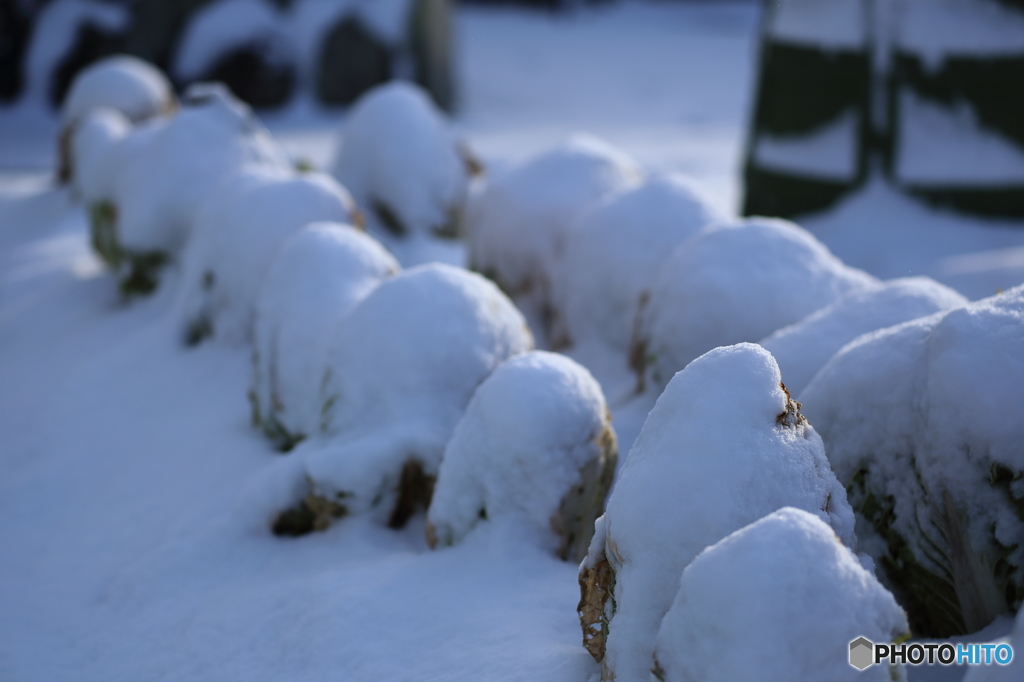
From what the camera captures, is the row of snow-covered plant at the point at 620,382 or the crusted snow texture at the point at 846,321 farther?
the crusted snow texture at the point at 846,321

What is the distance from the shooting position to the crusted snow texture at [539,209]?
3.77 metres

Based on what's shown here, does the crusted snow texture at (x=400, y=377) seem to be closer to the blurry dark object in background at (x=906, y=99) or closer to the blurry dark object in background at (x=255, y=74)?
the blurry dark object in background at (x=906, y=99)

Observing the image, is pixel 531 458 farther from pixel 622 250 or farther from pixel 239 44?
pixel 239 44

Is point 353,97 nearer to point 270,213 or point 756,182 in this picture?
point 756,182

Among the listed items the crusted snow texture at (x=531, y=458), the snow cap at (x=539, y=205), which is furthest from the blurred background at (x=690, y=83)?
the crusted snow texture at (x=531, y=458)

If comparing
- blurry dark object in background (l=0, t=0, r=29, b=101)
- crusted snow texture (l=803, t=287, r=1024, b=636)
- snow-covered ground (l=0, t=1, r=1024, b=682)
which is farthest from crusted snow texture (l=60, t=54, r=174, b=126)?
crusted snow texture (l=803, t=287, r=1024, b=636)

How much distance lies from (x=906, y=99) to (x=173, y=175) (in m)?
3.29

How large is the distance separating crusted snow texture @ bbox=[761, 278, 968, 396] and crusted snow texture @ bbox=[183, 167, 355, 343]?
6.08 ft

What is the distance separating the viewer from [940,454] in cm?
174

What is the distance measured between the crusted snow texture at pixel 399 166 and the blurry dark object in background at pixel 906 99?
1.72m

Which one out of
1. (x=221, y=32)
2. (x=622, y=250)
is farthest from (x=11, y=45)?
Result: (x=622, y=250)

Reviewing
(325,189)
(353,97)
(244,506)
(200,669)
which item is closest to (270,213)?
(325,189)

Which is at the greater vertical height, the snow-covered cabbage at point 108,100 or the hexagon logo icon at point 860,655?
the hexagon logo icon at point 860,655

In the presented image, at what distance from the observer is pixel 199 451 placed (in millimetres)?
3115
